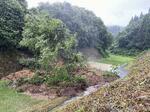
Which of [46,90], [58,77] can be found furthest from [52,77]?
[46,90]

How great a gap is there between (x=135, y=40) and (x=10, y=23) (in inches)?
2758

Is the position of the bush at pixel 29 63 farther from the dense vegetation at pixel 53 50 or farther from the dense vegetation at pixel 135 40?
the dense vegetation at pixel 135 40

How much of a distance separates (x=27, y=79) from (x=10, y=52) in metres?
12.4

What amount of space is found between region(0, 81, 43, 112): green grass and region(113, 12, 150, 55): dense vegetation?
258 ft

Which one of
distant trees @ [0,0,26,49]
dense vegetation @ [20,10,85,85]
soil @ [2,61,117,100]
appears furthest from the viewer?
distant trees @ [0,0,26,49]

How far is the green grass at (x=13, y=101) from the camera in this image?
87.5ft

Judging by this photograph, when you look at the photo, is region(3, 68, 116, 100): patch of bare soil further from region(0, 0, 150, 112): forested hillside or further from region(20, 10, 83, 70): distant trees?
region(20, 10, 83, 70): distant trees

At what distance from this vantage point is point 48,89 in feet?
109

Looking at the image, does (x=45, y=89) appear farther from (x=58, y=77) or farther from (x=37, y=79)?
(x=37, y=79)

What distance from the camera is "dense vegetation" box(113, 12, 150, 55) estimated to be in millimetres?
107562

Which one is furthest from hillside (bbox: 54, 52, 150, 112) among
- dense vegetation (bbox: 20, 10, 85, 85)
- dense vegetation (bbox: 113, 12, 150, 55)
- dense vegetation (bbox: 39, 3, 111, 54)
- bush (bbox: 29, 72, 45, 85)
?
dense vegetation (bbox: 113, 12, 150, 55)

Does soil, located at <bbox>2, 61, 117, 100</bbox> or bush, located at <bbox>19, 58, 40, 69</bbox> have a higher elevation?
bush, located at <bbox>19, 58, 40, 69</bbox>

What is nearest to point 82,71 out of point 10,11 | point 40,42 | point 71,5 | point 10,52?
point 40,42

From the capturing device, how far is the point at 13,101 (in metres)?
29.1
